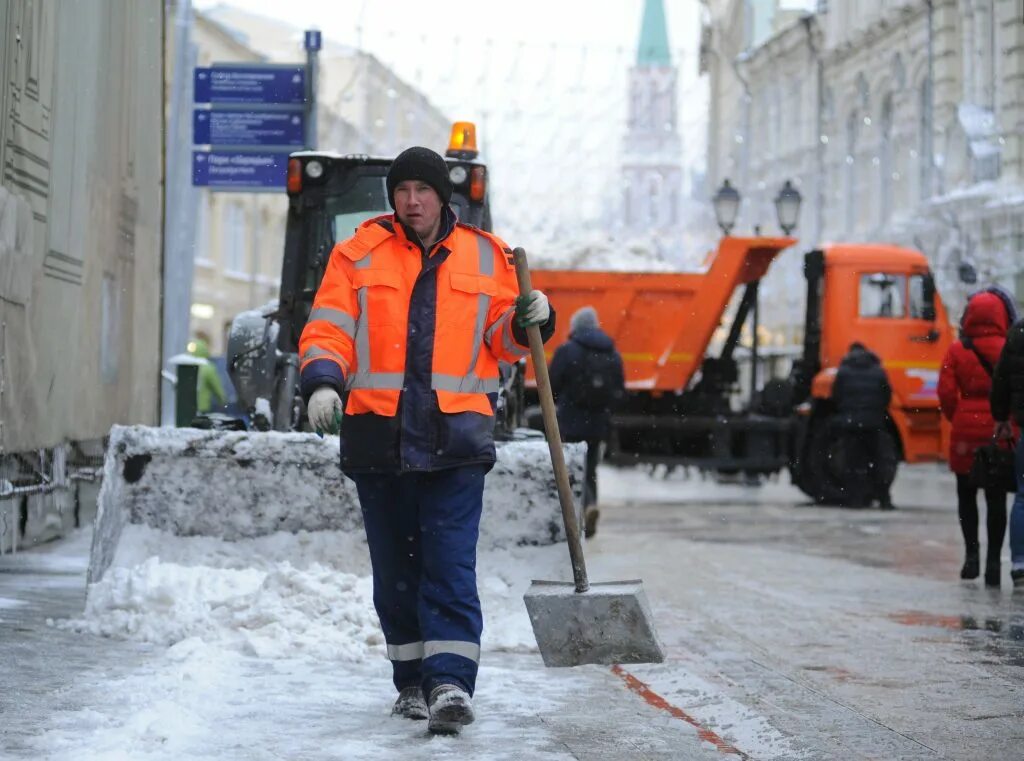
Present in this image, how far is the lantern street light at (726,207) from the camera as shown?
71.5ft

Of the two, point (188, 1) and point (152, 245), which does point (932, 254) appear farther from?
point (152, 245)

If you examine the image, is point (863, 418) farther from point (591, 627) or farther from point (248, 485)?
point (591, 627)

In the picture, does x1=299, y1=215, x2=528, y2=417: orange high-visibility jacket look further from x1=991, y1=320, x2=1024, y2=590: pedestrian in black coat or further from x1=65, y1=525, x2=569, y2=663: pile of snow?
x1=991, y1=320, x2=1024, y2=590: pedestrian in black coat

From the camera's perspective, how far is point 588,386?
13.4 m

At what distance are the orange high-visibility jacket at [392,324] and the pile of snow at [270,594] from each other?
1.56m

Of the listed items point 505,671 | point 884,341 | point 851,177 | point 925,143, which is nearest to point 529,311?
point 505,671

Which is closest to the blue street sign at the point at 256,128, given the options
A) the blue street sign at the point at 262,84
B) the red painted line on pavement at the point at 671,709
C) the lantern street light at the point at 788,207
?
the blue street sign at the point at 262,84

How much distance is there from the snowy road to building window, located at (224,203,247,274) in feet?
127

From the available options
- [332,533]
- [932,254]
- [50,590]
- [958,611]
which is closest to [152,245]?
[50,590]

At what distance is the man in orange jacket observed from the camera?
528 centimetres

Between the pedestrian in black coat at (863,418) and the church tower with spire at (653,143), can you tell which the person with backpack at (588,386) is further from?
the church tower with spire at (653,143)

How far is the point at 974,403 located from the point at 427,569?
5.46 meters

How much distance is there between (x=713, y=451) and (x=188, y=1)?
23.0ft

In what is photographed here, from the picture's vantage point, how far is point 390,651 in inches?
217
